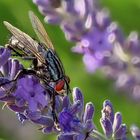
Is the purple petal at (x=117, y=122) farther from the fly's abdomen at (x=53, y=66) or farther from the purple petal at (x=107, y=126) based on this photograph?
the fly's abdomen at (x=53, y=66)

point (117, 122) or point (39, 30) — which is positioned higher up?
point (39, 30)

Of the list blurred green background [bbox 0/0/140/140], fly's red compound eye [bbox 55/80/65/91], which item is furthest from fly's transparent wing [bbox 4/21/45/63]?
blurred green background [bbox 0/0/140/140]

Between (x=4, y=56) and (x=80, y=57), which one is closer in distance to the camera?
(x=4, y=56)

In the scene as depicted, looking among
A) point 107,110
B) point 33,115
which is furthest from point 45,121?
point 107,110

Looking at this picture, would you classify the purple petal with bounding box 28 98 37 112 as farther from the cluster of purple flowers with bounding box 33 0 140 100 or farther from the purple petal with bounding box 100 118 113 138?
the cluster of purple flowers with bounding box 33 0 140 100

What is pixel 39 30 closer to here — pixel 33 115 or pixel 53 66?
pixel 53 66

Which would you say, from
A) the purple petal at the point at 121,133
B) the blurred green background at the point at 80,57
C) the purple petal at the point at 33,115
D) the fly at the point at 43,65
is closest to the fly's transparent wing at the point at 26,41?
the fly at the point at 43,65
